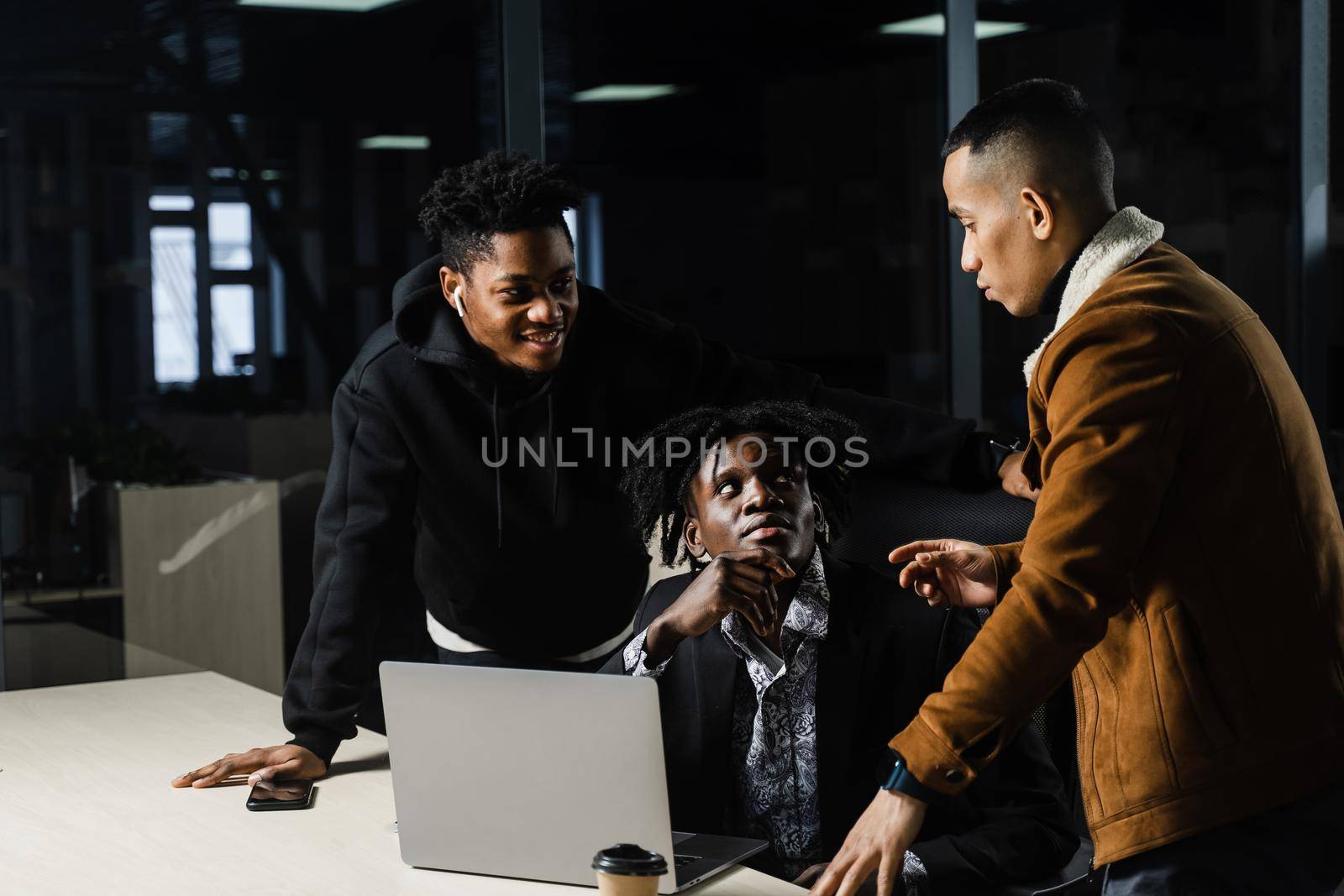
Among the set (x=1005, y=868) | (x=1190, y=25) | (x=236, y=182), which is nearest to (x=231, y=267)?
(x=236, y=182)

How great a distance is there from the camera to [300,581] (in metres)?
3.52

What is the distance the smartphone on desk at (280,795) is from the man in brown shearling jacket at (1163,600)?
0.84 meters

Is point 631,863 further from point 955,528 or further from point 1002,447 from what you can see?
point 1002,447

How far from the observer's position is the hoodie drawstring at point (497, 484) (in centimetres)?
225

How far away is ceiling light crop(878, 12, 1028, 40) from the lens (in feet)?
Answer: 13.0

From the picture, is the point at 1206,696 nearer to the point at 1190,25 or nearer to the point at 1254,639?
the point at 1254,639

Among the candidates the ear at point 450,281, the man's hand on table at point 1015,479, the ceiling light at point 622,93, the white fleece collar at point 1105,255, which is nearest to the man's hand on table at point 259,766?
the ear at point 450,281

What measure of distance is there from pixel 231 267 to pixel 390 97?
0.63 meters

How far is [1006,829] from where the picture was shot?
5.88 feet

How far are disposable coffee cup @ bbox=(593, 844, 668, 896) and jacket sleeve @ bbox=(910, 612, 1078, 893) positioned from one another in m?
0.60

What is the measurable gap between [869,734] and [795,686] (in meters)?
0.12

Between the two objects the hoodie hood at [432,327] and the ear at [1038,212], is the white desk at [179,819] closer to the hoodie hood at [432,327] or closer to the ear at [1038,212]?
the hoodie hood at [432,327]

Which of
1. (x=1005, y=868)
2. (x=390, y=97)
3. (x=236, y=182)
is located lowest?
(x=1005, y=868)

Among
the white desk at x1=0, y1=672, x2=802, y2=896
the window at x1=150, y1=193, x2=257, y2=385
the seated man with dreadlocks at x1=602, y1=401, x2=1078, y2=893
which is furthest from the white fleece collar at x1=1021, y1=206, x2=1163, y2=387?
the window at x1=150, y1=193, x2=257, y2=385
